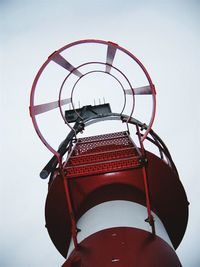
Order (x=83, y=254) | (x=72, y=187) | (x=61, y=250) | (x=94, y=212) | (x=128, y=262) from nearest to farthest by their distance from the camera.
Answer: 1. (x=128, y=262)
2. (x=83, y=254)
3. (x=94, y=212)
4. (x=72, y=187)
5. (x=61, y=250)

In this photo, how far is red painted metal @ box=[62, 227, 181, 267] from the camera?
6.18 feet

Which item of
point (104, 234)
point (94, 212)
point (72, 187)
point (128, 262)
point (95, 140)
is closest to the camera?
point (128, 262)

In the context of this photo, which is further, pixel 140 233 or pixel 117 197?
pixel 117 197

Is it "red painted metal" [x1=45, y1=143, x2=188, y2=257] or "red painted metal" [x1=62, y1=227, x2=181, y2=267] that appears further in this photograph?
"red painted metal" [x1=45, y1=143, x2=188, y2=257]

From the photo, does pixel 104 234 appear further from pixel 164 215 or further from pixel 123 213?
pixel 164 215

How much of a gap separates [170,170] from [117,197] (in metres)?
0.82

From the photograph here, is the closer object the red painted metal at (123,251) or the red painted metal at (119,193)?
the red painted metal at (123,251)

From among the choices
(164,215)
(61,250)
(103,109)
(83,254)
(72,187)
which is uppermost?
(103,109)

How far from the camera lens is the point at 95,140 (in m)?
3.76

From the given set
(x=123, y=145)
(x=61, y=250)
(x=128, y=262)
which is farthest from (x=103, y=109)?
(x=128, y=262)

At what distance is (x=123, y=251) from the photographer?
1.95 meters

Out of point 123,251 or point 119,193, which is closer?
point 123,251

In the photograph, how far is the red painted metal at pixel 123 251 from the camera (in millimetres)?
1885

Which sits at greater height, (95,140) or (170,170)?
(95,140)
